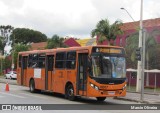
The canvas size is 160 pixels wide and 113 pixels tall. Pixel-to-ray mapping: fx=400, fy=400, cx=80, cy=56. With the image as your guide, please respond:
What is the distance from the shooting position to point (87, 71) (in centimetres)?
2097

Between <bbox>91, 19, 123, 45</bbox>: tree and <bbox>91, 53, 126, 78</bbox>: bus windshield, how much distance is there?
29.8 m

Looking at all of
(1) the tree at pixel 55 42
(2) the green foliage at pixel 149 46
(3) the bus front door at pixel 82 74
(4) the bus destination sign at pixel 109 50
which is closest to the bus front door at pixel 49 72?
(3) the bus front door at pixel 82 74

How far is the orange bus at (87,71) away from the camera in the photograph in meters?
20.6

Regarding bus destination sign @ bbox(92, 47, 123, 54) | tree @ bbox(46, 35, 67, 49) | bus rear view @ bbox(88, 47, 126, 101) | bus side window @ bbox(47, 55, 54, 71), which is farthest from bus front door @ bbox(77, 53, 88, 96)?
tree @ bbox(46, 35, 67, 49)

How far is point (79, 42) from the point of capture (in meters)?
88.1

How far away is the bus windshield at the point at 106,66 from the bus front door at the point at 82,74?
771mm

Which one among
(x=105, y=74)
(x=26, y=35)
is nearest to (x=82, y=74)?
(x=105, y=74)

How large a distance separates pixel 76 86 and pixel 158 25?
31309mm

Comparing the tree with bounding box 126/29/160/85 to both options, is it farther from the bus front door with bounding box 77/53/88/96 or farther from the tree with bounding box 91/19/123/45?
the bus front door with bounding box 77/53/88/96

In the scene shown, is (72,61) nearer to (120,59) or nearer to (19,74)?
(120,59)

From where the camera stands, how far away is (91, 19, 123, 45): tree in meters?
51.1

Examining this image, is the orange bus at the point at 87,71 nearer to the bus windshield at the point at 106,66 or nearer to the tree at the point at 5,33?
the bus windshield at the point at 106,66

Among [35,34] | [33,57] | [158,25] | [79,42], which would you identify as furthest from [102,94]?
[35,34]

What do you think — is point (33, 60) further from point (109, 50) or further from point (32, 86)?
point (109, 50)
